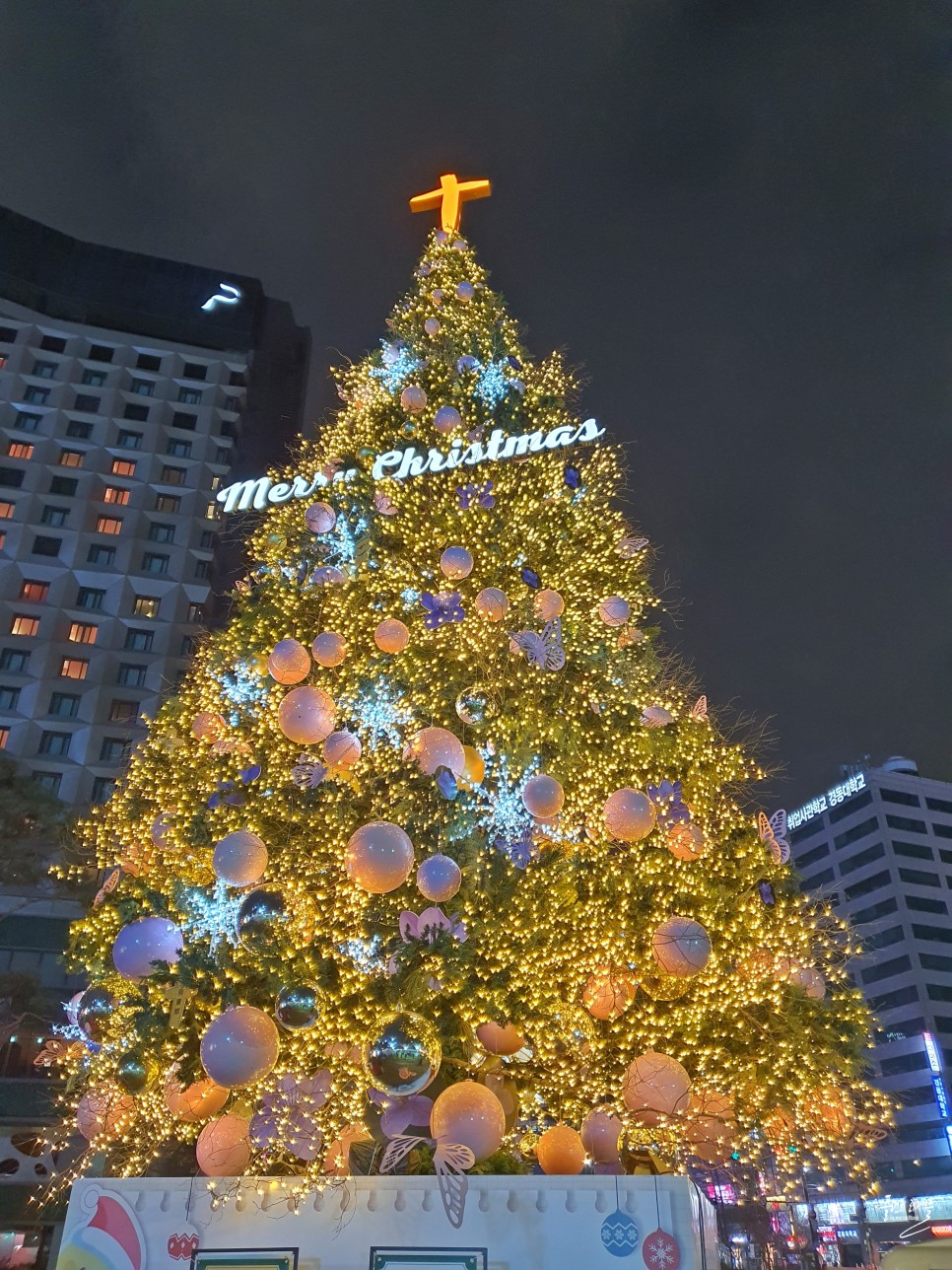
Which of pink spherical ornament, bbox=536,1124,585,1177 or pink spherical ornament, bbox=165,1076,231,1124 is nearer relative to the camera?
pink spherical ornament, bbox=536,1124,585,1177

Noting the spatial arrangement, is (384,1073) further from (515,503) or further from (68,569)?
(68,569)

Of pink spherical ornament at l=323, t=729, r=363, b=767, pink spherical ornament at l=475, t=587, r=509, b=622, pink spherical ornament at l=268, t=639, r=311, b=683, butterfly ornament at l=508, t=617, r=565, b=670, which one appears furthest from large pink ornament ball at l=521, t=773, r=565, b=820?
pink spherical ornament at l=268, t=639, r=311, b=683

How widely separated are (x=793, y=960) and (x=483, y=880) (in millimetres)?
2898

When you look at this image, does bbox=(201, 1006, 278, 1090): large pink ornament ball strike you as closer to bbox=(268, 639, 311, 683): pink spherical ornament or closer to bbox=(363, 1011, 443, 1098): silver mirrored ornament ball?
bbox=(363, 1011, 443, 1098): silver mirrored ornament ball

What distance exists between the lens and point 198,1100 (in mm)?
6551

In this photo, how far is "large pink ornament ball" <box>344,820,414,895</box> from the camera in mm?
6211

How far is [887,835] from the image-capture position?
67.9 meters

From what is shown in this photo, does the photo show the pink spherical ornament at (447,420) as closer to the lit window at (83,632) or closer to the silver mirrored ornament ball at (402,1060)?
the silver mirrored ornament ball at (402,1060)

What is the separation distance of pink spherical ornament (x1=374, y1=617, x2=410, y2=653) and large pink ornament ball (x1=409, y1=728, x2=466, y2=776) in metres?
1.17

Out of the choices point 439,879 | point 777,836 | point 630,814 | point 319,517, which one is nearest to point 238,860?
point 439,879

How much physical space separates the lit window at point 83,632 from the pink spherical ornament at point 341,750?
32.4 meters

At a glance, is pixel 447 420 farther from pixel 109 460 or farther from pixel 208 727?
pixel 109 460

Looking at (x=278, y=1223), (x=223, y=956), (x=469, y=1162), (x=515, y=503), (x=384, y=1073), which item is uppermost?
(x=515, y=503)

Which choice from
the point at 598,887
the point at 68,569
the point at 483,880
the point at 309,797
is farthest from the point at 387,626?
the point at 68,569
